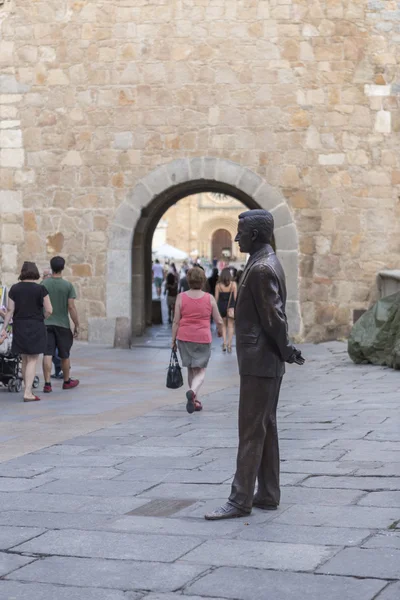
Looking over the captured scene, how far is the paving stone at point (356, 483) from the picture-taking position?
18.7 ft

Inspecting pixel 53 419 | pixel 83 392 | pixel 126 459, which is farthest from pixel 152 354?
pixel 126 459

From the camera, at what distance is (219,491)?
18.8 feet

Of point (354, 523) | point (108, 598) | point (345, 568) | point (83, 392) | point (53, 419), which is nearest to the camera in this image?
point (108, 598)

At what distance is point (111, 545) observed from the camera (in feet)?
15.1

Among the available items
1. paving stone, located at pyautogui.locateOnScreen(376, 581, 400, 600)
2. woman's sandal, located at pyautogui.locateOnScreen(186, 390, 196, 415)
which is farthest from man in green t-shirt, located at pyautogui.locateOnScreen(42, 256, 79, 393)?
paving stone, located at pyautogui.locateOnScreen(376, 581, 400, 600)

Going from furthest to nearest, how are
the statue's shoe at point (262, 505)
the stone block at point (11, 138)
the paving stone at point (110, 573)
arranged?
the stone block at point (11, 138), the statue's shoe at point (262, 505), the paving stone at point (110, 573)

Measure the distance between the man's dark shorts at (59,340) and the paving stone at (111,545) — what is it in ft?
21.5

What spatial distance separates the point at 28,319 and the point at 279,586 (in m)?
6.78

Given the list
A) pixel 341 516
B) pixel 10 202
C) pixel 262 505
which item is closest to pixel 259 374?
pixel 262 505

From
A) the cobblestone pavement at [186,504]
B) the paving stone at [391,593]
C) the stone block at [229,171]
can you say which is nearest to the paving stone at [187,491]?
the cobblestone pavement at [186,504]

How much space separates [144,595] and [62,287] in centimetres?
781

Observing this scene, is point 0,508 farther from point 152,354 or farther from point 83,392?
point 152,354

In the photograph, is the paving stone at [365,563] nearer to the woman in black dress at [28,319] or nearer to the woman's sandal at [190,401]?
the woman's sandal at [190,401]

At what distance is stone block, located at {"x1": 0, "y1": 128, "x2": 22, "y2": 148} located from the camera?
16.5 meters
